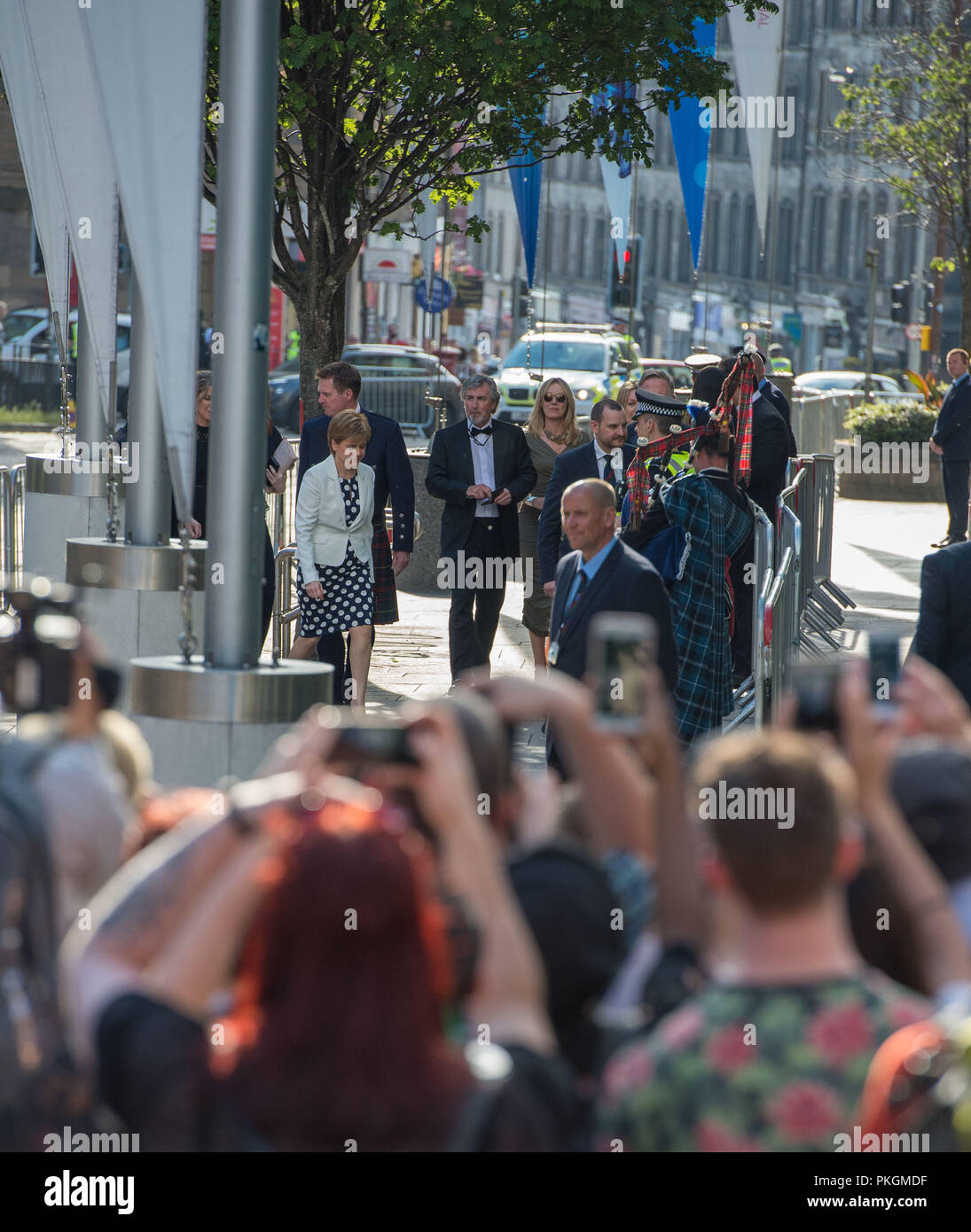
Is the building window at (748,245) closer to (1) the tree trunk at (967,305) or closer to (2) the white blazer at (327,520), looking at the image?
(1) the tree trunk at (967,305)

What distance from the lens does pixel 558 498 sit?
391 inches

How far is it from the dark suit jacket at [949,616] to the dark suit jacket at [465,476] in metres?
4.55

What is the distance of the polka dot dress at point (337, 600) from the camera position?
9.85m

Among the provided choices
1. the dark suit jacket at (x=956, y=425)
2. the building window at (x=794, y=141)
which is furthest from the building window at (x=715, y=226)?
the dark suit jacket at (x=956, y=425)

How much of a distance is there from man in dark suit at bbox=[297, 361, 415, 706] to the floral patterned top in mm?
7142

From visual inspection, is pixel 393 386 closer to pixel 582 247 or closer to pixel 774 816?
pixel 774 816

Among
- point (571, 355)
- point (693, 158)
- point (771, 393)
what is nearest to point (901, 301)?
point (571, 355)

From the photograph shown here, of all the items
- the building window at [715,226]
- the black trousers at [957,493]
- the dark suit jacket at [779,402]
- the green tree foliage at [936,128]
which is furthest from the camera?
the building window at [715,226]

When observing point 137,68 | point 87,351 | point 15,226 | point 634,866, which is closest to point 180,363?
point 137,68

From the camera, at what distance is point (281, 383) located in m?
35.3

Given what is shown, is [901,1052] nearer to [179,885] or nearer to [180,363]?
[179,885]

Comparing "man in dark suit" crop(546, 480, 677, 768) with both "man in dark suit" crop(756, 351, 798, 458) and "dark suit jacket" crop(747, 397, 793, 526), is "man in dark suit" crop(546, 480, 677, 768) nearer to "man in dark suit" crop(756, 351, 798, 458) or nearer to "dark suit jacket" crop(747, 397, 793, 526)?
"dark suit jacket" crop(747, 397, 793, 526)

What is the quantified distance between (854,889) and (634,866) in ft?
1.37

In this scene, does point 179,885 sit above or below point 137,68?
below
